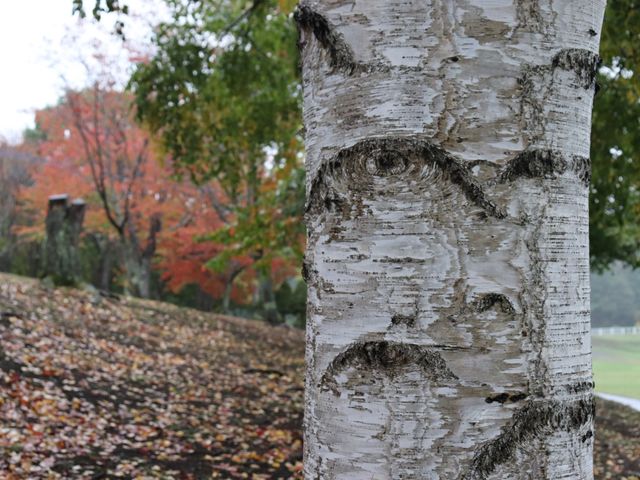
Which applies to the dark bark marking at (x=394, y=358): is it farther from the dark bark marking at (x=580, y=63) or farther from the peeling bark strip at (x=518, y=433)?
the dark bark marking at (x=580, y=63)

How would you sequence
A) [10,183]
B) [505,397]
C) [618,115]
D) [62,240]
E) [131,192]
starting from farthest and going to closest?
1. [10,183]
2. [131,192]
3. [62,240]
4. [618,115]
5. [505,397]

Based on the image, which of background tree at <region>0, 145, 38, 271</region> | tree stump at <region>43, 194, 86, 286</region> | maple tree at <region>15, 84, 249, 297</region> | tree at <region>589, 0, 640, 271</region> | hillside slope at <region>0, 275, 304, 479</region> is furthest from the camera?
background tree at <region>0, 145, 38, 271</region>

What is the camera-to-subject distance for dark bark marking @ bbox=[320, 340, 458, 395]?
86cm

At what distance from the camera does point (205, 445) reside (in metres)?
5.97

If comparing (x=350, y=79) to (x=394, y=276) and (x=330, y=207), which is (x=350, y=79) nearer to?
(x=330, y=207)

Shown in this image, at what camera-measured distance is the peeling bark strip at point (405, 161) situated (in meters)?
0.87

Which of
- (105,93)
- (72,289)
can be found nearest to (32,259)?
(105,93)

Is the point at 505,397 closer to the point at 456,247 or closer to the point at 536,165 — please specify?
the point at 456,247

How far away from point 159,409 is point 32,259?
62.2ft

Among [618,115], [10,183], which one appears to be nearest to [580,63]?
[618,115]

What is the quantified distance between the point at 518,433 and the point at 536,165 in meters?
0.37

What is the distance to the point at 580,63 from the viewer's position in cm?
94

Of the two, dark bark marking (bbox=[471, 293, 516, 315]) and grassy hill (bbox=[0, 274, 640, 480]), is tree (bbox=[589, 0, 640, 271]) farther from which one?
dark bark marking (bbox=[471, 293, 516, 315])

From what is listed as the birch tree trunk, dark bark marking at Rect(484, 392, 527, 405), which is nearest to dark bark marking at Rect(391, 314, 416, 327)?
the birch tree trunk
